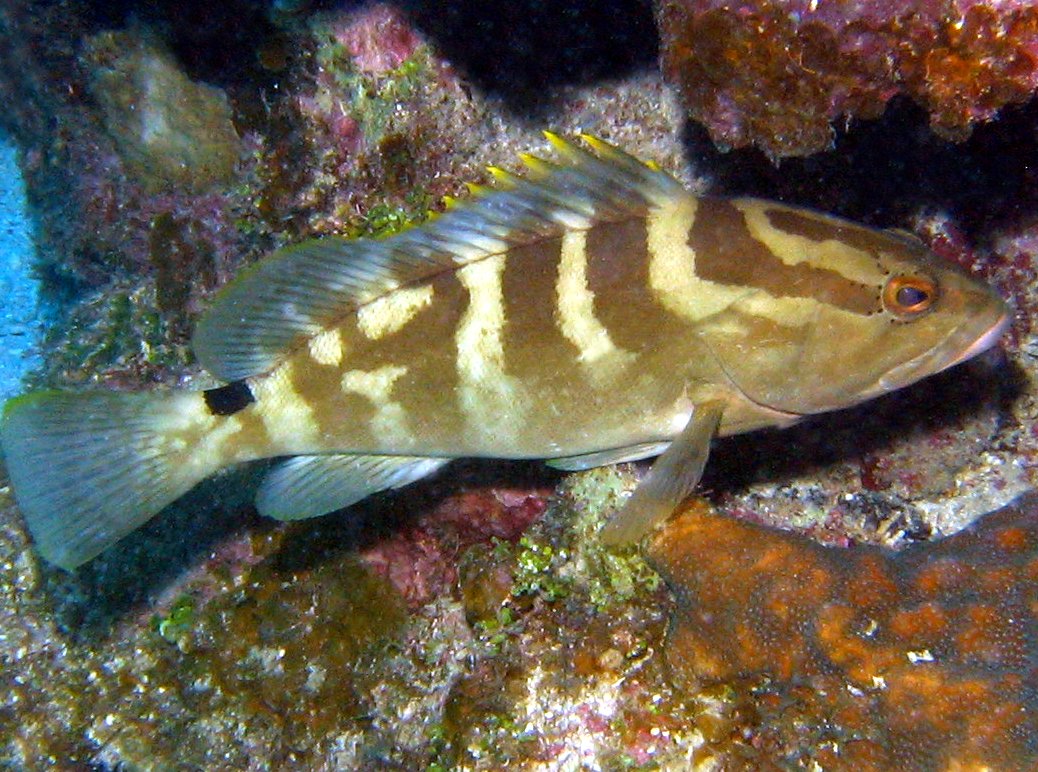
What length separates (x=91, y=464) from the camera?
349 centimetres

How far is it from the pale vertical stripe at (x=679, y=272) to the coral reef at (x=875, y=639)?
95 centimetres

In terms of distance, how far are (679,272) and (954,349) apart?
1.07 m

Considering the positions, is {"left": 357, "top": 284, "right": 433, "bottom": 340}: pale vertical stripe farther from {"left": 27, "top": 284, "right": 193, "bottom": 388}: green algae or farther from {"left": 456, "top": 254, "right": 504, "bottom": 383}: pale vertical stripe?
{"left": 27, "top": 284, "right": 193, "bottom": 388}: green algae

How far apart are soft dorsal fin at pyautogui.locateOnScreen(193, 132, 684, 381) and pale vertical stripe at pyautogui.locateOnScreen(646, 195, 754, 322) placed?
80mm

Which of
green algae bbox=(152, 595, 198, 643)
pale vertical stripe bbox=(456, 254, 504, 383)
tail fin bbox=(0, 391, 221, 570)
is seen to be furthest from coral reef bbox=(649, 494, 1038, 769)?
green algae bbox=(152, 595, 198, 643)

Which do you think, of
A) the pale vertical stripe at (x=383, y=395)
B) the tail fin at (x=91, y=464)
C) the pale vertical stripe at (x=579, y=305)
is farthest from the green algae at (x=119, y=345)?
the pale vertical stripe at (x=579, y=305)

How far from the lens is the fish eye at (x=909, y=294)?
9.30 ft

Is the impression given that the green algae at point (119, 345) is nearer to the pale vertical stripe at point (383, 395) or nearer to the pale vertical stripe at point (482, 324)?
the pale vertical stripe at point (383, 395)

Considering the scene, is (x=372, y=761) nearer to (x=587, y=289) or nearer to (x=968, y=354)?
(x=587, y=289)

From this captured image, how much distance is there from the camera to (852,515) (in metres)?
4.03

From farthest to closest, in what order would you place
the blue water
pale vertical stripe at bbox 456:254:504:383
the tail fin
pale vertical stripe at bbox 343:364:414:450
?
→ the blue water, the tail fin, pale vertical stripe at bbox 343:364:414:450, pale vertical stripe at bbox 456:254:504:383

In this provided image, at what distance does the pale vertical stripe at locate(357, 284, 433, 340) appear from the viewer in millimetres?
3295

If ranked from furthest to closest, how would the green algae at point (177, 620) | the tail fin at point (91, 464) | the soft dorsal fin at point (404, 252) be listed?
the green algae at point (177, 620), the tail fin at point (91, 464), the soft dorsal fin at point (404, 252)

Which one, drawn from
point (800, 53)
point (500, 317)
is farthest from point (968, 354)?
point (500, 317)
